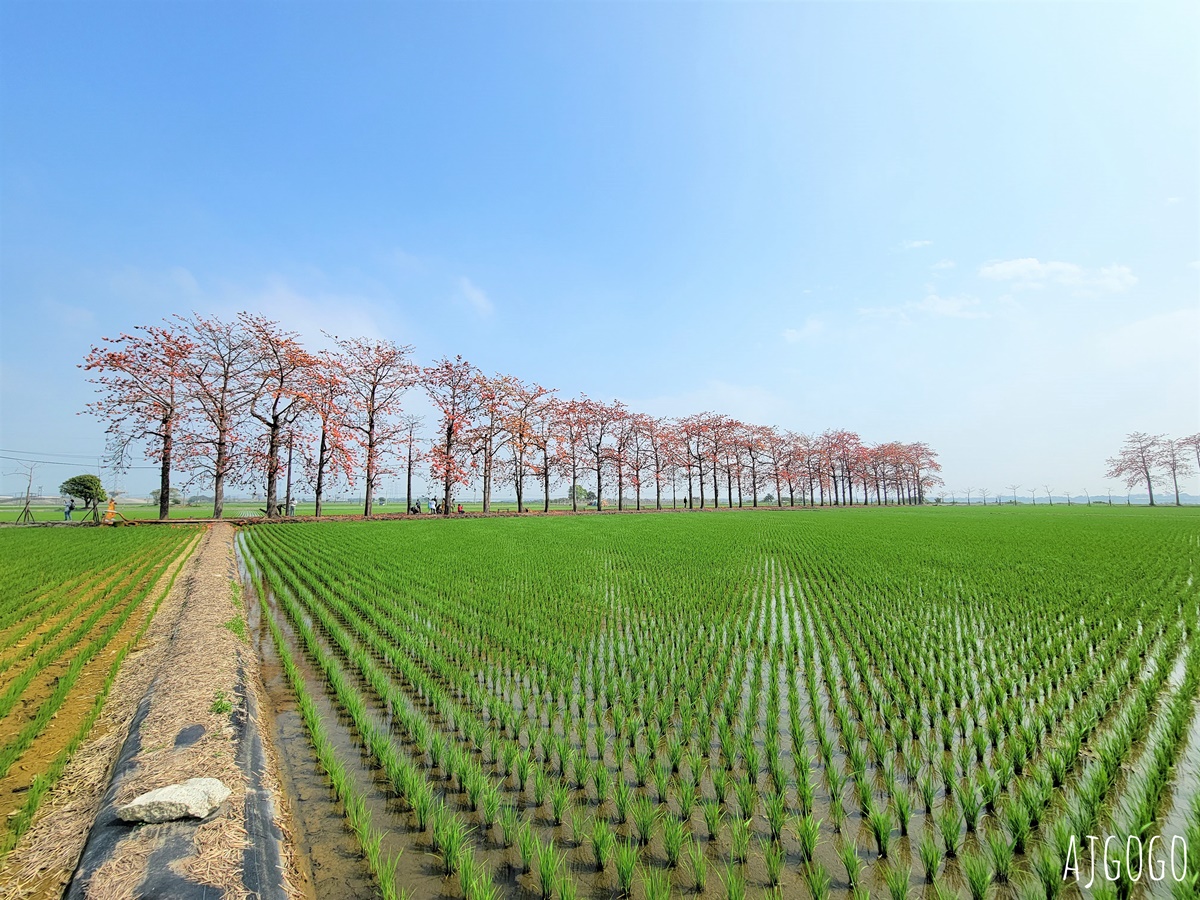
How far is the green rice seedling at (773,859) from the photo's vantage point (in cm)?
303

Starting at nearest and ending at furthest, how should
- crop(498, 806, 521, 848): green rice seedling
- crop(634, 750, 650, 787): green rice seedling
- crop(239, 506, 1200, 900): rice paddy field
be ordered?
crop(239, 506, 1200, 900): rice paddy field < crop(498, 806, 521, 848): green rice seedling < crop(634, 750, 650, 787): green rice seedling

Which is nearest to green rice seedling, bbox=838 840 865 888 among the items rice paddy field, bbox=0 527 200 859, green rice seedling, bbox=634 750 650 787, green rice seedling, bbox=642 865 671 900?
green rice seedling, bbox=642 865 671 900

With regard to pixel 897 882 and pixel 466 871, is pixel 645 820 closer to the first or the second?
pixel 466 871

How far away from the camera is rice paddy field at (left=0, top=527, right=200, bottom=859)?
12.9ft

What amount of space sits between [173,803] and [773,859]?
3834mm

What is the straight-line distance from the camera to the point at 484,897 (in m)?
2.65

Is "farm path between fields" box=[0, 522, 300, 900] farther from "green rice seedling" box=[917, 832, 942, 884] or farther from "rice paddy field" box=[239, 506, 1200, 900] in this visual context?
"green rice seedling" box=[917, 832, 942, 884]

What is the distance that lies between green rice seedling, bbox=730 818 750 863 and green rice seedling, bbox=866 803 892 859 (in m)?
0.85

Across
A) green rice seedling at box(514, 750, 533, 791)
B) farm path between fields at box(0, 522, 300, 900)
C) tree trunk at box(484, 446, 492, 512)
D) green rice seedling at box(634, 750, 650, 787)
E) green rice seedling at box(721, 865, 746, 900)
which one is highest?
tree trunk at box(484, 446, 492, 512)

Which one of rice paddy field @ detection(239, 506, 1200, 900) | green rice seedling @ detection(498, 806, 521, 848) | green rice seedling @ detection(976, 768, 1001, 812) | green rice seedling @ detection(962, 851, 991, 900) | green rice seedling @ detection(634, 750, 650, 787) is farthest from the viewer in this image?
green rice seedling @ detection(634, 750, 650, 787)

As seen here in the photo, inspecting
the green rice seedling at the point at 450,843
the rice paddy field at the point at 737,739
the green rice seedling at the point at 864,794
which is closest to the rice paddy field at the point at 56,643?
the rice paddy field at the point at 737,739

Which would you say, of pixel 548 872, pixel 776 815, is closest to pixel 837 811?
pixel 776 815

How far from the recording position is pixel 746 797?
368 centimetres

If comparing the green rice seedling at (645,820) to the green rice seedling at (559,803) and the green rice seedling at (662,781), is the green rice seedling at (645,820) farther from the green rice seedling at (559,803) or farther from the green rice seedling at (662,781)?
the green rice seedling at (559,803)
